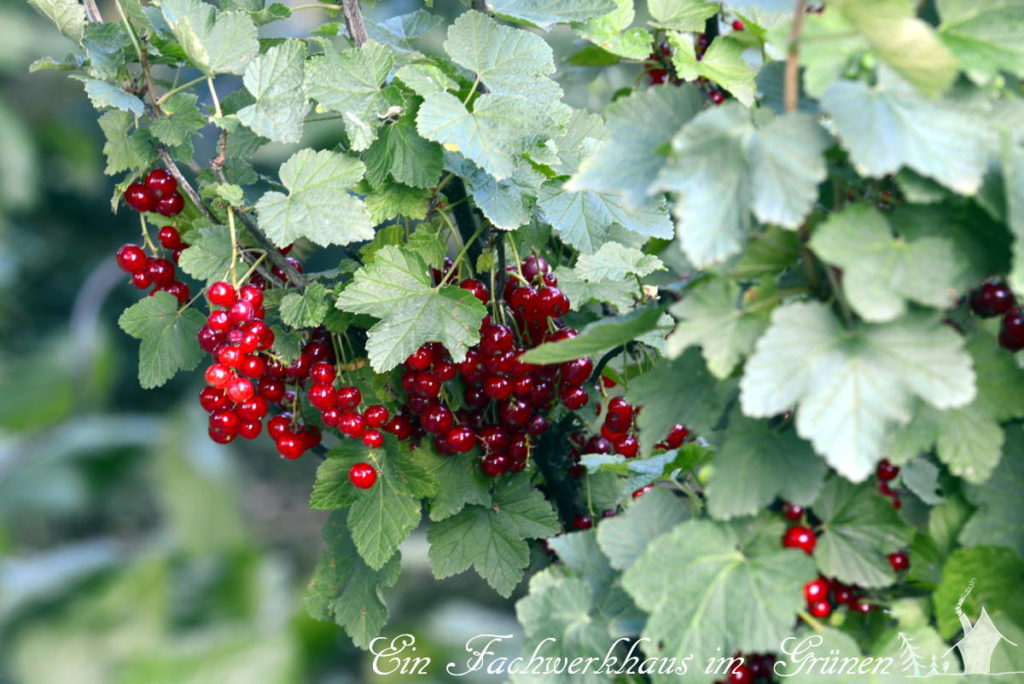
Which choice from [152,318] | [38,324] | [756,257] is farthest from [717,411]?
[38,324]

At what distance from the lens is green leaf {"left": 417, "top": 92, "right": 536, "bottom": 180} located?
73 centimetres

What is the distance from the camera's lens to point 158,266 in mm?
866

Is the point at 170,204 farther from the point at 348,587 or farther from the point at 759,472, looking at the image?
the point at 759,472

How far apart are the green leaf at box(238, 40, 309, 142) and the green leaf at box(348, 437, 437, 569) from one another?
284 millimetres

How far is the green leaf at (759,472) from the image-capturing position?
0.56 metres

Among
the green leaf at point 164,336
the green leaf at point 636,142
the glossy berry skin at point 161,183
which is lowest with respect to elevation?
the green leaf at point 164,336

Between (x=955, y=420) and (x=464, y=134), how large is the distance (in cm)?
41

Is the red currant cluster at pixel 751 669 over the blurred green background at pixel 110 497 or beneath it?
over

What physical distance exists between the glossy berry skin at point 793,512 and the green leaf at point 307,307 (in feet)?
1.23

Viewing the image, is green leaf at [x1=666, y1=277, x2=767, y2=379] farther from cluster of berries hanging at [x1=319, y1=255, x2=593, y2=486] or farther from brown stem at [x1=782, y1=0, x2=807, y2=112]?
cluster of berries hanging at [x1=319, y1=255, x2=593, y2=486]

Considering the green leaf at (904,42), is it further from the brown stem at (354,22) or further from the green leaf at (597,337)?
the brown stem at (354,22)

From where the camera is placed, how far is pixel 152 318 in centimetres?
85

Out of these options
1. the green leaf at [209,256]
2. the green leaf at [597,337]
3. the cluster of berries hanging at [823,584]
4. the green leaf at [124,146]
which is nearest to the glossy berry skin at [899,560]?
the cluster of berries hanging at [823,584]

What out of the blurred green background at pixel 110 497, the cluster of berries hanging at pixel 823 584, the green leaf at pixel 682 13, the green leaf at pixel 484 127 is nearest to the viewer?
the cluster of berries hanging at pixel 823 584
